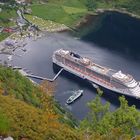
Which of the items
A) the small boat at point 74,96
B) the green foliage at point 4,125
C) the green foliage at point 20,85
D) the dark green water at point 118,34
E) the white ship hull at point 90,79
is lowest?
the dark green water at point 118,34

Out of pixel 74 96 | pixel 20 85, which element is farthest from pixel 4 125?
pixel 74 96

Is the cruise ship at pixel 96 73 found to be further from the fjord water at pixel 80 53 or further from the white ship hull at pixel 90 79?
the fjord water at pixel 80 53

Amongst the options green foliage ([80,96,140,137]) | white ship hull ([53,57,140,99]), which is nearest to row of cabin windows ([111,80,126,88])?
white ship hull ([53,57,140,99])

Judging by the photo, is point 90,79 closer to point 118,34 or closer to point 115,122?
point 118,34

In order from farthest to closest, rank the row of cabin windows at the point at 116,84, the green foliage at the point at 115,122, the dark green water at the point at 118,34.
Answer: the dark green water at the point at 118,34, the row of cabin windows at the point at 116,84, the green foliage at the point at 115,122

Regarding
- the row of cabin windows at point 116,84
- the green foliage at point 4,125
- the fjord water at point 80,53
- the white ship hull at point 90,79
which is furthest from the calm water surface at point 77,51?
the green foliage at point 4,125

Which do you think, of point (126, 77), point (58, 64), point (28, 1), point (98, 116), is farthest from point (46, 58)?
point (98, 116)
